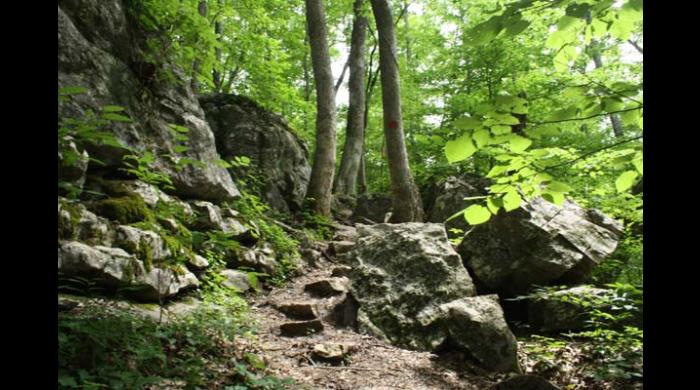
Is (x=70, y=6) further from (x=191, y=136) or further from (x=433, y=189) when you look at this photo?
(x=433, y=189)

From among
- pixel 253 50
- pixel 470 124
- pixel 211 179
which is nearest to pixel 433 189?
pixel 211 179

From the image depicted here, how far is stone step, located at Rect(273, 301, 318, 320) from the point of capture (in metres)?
5.45

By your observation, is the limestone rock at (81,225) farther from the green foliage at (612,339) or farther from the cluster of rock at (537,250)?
the cluster of rock at (537,250)

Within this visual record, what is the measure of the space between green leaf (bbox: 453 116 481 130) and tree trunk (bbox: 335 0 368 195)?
40.4ft

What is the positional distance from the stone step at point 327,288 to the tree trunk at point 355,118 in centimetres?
814

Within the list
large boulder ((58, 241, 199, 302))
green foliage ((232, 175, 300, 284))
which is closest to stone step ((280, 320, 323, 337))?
large boulder ((58, 241, 199, 302))

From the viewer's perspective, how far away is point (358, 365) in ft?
14.0

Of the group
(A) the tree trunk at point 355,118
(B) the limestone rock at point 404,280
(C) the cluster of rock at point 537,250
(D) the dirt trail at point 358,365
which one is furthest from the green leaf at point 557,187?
(A) the tree trunk at point 355,118

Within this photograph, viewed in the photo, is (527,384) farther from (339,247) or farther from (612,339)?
(339,247)

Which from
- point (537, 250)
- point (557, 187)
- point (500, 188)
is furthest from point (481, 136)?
point (537, 250)

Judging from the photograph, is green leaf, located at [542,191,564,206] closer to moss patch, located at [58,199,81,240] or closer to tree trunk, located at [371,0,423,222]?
moss patch, located at [58,199,81,240]
